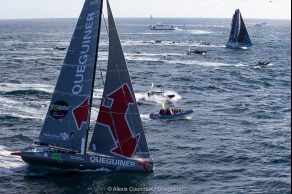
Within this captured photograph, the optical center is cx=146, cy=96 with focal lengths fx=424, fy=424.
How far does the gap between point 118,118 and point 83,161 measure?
4.37 m

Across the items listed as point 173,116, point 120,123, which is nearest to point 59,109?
point 120,123

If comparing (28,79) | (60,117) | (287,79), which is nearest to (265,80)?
(287,79)

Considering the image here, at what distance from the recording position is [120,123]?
34.2 m

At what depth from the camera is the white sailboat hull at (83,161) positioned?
109 feet

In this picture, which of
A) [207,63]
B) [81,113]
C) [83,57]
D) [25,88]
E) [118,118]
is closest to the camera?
[83,57]

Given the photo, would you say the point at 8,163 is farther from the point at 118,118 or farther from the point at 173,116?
the point at 173,116

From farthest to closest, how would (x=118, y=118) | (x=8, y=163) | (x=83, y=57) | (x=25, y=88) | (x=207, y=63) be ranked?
(x=207, y=63)
(x=25, y=88)
(x=8, y=163)
(x=118, y=118)
(x=83, y=57)

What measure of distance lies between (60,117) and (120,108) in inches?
191

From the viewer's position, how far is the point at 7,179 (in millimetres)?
33469

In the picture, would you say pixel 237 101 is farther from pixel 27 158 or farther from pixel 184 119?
pixel 27 158

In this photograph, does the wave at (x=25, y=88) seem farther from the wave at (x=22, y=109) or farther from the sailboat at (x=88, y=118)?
the sailboat at (x=88, y=118)

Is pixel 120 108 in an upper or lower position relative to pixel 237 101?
upper

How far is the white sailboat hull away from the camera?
1314 inches

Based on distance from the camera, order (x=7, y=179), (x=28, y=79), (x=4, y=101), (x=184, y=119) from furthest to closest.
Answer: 1. (x=28, y=79)
2. (x=4, y=101)
3. (x=184, y=119)
4. (x=7, y=179)
